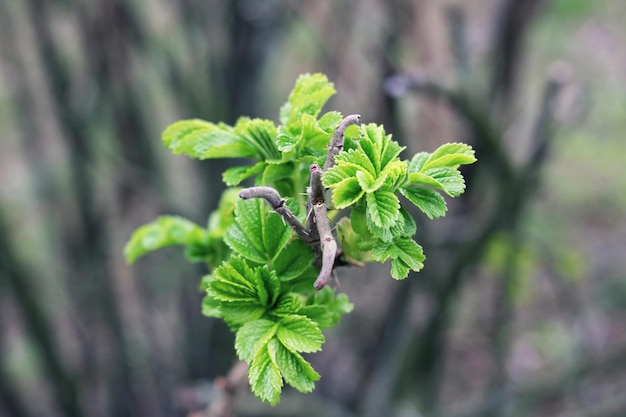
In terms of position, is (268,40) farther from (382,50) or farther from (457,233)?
(457,233)

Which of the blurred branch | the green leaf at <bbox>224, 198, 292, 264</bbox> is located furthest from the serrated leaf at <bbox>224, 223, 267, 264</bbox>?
the blurred branch

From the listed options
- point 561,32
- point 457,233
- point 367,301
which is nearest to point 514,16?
point 457,233

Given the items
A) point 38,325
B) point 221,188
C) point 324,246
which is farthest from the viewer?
point 221,188

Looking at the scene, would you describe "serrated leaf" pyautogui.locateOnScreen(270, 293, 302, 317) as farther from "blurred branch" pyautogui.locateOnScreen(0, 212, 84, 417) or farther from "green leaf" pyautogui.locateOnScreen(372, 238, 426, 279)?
"blurred branch" pyautogui.locateOnScreen(0, 212, 84, 417)

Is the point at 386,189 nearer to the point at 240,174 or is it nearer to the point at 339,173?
the point at 339,173

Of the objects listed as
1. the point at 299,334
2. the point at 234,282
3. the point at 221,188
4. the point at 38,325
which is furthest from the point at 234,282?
the point at 38,325

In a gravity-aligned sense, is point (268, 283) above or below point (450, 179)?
below

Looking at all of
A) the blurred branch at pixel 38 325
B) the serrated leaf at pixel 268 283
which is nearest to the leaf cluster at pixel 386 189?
the serrated leaf at pixel 268 283
